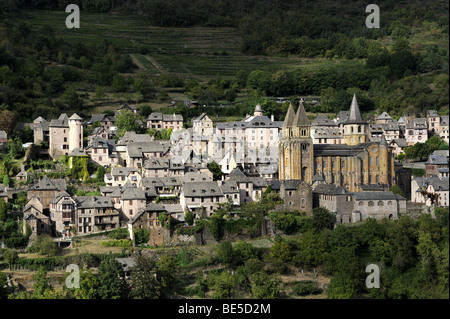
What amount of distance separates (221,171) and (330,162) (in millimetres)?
10524

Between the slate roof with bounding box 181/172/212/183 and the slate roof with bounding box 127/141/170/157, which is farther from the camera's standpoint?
the slate roof with bounding box 127/141/170/157

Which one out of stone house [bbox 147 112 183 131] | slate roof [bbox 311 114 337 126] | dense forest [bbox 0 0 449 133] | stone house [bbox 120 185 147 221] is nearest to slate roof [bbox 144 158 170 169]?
stone house [bbox 120 185 147 221]

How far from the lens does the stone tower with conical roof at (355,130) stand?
81.4 metres

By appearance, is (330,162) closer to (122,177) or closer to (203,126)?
(203,126)

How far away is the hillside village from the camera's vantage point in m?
68.8

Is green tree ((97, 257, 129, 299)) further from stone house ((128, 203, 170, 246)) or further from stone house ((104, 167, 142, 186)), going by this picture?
stone house ((104, 167, 142, 186))

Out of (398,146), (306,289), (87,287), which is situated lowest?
→ (306,289)

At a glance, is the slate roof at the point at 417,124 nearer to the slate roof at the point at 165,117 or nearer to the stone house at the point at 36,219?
the slate roof at the point at 165,117

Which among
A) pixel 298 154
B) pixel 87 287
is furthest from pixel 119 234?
pixel 298 154

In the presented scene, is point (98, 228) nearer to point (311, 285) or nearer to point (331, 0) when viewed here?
point (311, 285)

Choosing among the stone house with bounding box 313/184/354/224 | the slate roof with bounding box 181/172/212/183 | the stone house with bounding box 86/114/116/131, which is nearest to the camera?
the stone house with bounding box 313/184/354/224

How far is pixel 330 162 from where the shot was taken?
7606 cm

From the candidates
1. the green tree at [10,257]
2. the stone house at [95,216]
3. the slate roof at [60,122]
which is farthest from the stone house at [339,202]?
the slate roof at [60,122]
